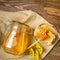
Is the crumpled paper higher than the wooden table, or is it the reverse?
the wooden table

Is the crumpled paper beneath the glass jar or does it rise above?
above

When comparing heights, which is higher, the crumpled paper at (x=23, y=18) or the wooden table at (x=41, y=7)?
the wooden table at (x=41, y=7)

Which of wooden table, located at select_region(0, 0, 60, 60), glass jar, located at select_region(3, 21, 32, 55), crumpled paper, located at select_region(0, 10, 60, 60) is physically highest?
wooden table, located at select_region(0, 0, 60, 60)

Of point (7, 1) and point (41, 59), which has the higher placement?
point (7, 1)

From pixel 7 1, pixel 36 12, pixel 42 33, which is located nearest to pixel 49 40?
pixel 42 33

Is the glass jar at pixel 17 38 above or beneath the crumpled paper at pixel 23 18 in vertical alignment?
beneath

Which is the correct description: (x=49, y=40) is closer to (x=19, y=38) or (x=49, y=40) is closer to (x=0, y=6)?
(x=19, y=38)

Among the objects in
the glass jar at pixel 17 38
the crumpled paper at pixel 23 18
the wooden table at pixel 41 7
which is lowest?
the glass jar at pixel 17 38
